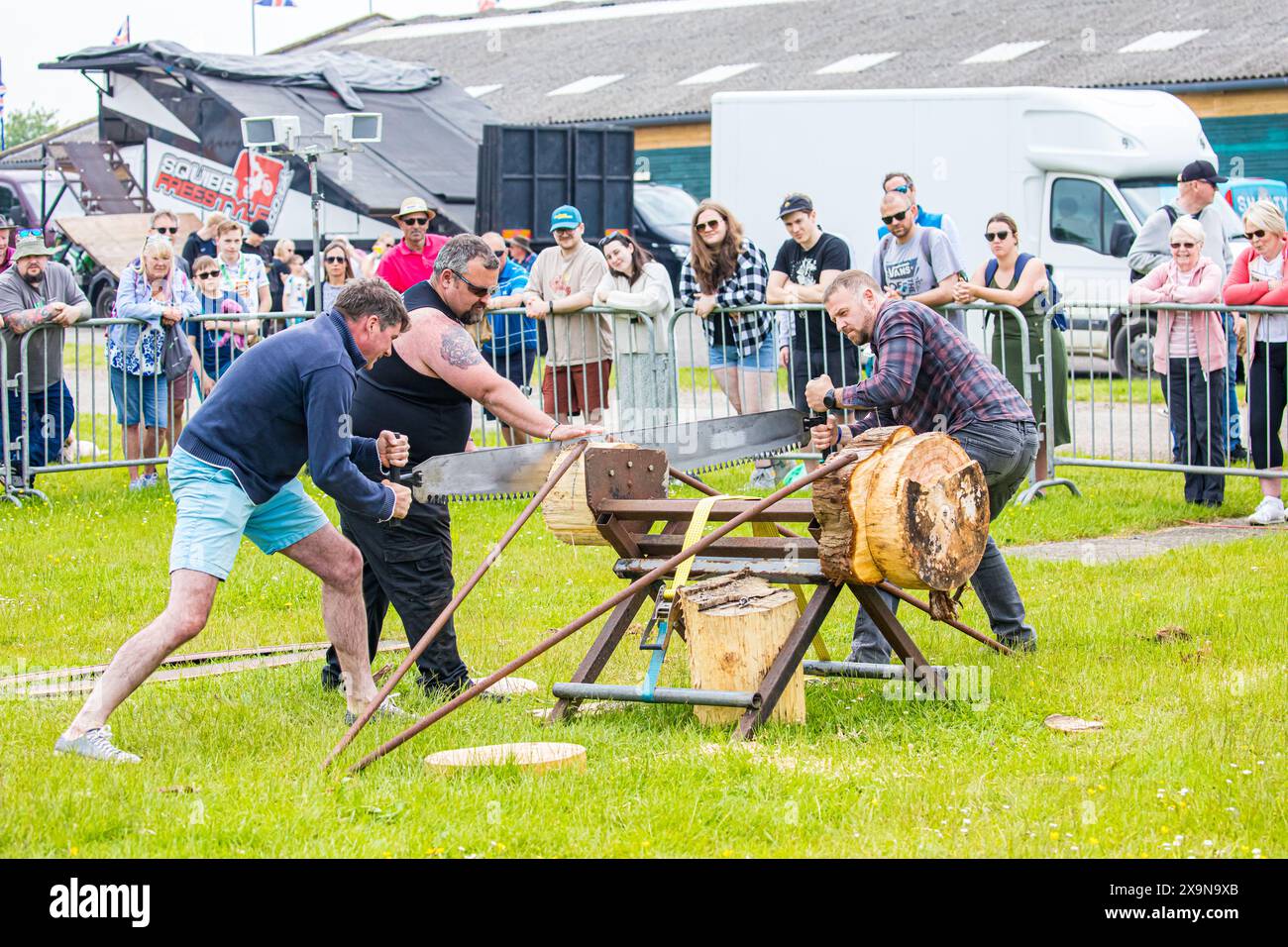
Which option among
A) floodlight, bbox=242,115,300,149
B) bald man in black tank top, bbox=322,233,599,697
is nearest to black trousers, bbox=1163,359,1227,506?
bald man in black tank top, bbox=322,233,599,697

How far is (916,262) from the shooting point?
11273mm

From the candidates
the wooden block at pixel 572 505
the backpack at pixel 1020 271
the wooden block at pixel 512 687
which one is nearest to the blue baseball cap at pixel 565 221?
the backpack at pixel 1020 271

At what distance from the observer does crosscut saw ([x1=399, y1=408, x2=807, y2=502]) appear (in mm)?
6168

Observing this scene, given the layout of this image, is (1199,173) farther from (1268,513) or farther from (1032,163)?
(1032,163)

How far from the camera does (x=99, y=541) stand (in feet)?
34.1

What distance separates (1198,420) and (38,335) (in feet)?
26.5

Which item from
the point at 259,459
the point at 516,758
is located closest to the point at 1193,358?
the point at 516,758

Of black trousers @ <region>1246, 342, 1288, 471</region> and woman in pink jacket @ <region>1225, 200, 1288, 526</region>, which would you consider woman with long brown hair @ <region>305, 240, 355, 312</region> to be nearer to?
woman in pink jacket @ <region>1225, 200, 1288, 526</region>

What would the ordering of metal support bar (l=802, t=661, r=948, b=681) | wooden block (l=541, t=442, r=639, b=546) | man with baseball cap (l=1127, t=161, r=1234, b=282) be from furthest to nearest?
1. man with baseball cap (l=1127, t=161, r=1234, b=282)
2. metal support bar (l=802, t=661, r=948, b=681)
3. wooden block (l=541, t=442, r=639, b=546)

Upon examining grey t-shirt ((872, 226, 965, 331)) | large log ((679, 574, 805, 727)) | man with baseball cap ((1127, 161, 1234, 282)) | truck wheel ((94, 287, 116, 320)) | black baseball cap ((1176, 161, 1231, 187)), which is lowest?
large log ((679, 574, 805, 727))

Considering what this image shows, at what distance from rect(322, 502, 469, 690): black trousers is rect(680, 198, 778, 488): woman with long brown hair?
533 centimetres

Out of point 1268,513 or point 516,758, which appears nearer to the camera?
point 516,758

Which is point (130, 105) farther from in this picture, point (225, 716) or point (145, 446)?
point (225, 716)

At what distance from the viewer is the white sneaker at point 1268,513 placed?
34.8 feet
